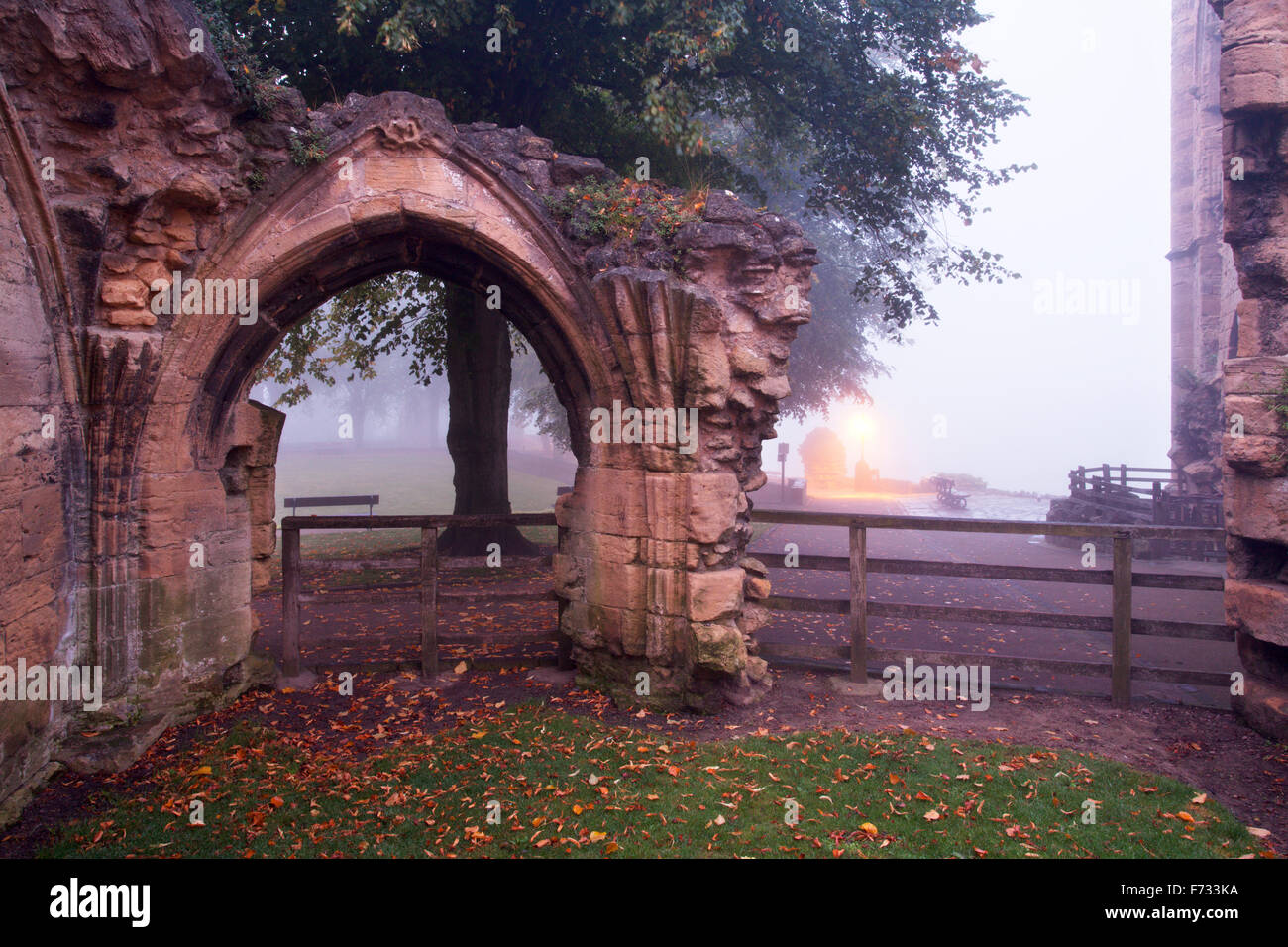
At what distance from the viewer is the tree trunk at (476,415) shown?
12516 millimetres

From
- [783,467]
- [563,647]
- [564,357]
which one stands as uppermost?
[564,357]

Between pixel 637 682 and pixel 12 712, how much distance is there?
402cm

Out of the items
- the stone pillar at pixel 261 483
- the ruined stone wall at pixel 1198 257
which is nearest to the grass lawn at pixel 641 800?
the stone pillar at pixel 261 483

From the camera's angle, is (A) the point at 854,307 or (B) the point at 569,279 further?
(A) the point at 854,307

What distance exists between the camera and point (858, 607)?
23.0 feet

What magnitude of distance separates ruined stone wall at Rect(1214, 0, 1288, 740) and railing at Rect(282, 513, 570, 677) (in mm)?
5331

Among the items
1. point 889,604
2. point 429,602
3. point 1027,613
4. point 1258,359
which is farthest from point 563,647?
point 1258,359

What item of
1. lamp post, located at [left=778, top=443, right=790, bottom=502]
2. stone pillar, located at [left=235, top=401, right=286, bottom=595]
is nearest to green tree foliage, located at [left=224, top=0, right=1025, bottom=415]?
stone pillar, located at [left=235, top=401, right=286, bottom=595]

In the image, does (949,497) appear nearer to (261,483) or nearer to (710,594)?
(710,594)

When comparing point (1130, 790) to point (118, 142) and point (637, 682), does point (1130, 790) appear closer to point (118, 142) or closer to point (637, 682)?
point (637, 682)

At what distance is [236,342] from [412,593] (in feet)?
8.25

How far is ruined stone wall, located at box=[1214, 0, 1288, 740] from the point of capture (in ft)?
18.8

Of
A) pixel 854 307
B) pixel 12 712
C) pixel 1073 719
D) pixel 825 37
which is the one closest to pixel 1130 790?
pixel 1073 719

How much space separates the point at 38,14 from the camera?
183 inches
